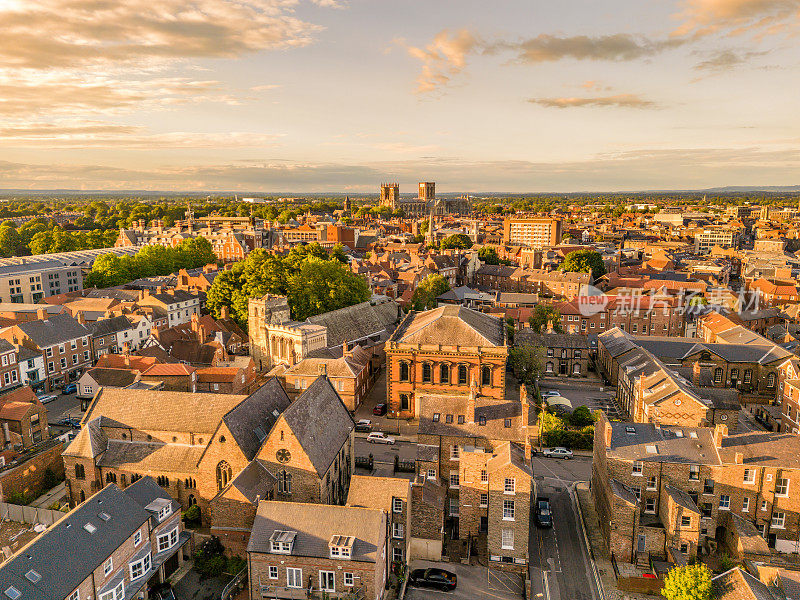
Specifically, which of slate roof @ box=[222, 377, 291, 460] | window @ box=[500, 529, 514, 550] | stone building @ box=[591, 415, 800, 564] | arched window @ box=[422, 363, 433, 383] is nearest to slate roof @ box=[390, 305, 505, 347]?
arched window @ box=[422, 363, 433, 383]

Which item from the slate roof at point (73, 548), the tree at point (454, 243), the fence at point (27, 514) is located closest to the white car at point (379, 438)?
the slate roof at point (73, 548)

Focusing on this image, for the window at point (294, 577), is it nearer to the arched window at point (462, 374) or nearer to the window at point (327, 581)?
the window at point (327, 581)

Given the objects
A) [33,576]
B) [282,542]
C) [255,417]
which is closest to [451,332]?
[255,417]

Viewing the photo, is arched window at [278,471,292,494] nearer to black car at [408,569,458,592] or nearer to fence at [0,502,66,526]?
black car at [408,569,458,592]

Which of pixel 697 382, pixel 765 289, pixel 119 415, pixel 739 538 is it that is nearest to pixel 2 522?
pixel 119 415

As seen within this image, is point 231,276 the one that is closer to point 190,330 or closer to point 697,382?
point 190,330
